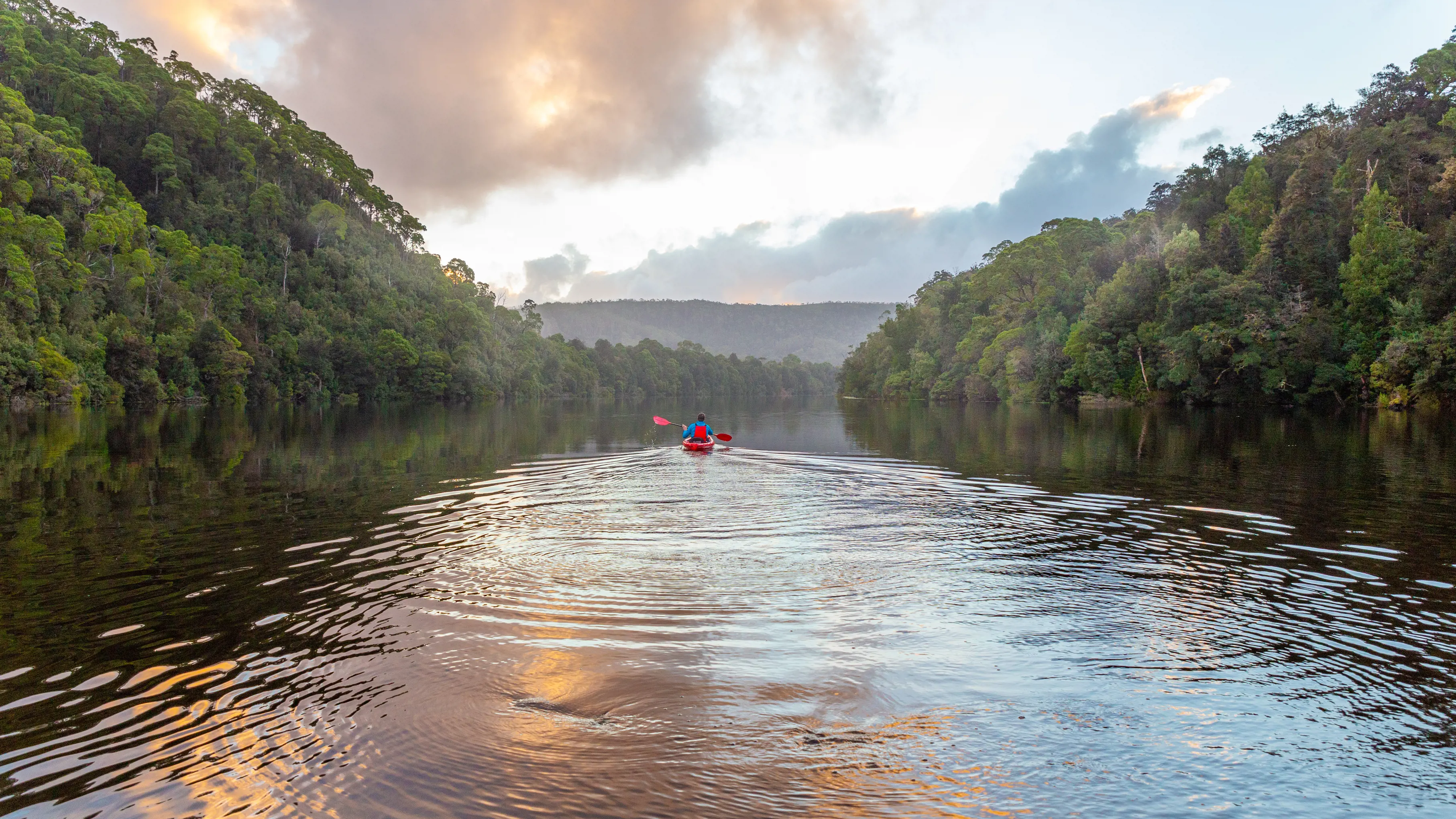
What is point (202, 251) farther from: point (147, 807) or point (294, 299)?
point (147, 807)

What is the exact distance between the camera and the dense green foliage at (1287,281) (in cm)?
5281

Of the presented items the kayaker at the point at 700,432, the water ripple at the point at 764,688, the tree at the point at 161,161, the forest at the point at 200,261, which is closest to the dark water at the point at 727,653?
the water ripple at the point at 764,688

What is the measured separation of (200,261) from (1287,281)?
345 ft

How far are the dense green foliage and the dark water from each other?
47.1m

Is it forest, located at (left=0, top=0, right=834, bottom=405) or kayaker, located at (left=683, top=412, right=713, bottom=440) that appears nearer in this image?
kayaker, located at (left=683, top=412, right=713, bottom=440)

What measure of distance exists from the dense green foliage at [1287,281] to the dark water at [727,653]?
4708 cm

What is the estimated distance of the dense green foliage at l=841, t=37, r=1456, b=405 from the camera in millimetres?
52812

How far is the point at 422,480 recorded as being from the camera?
19.5m

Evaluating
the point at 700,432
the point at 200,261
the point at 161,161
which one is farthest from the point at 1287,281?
the point at 161,161

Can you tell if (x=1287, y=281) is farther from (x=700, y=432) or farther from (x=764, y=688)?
(x=764, y=688)

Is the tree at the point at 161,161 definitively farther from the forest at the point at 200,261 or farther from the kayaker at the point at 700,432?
the kayaker at the point at 700,432

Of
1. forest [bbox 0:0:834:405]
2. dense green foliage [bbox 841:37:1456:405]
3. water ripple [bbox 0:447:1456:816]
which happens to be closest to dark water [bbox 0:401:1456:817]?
water ripple [bbox 0:447:1456:816]

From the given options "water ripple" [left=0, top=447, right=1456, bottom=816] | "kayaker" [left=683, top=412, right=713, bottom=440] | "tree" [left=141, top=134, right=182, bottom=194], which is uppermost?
"tree" [left=141, top=134, right=182, bottom=194]

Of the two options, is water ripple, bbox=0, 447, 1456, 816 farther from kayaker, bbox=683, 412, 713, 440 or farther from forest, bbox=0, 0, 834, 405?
forest, bbox=0, 0, 834, 405
